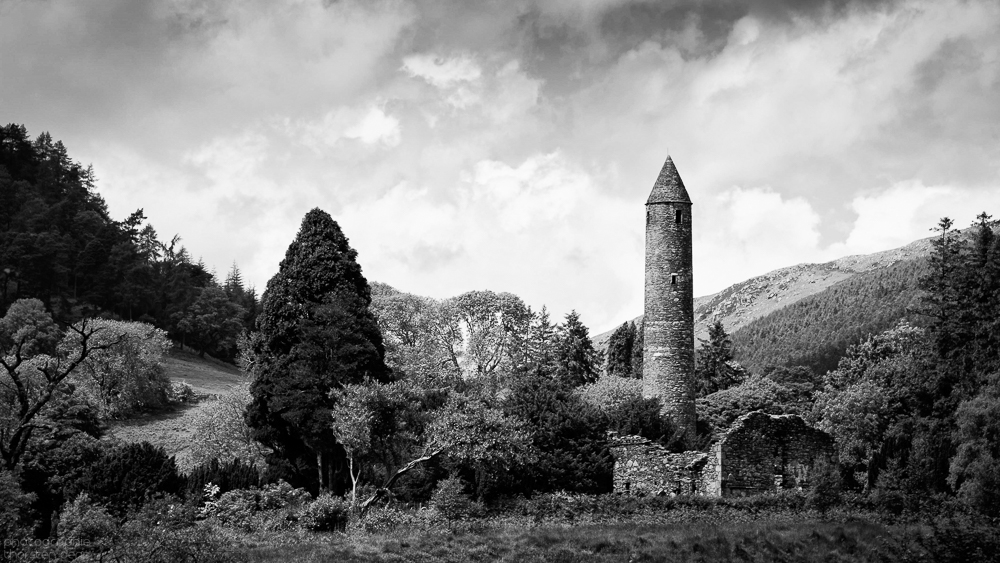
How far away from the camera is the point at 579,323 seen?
6994 centimetres

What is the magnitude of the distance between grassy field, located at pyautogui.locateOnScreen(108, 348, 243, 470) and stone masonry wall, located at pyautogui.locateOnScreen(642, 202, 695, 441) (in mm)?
21906

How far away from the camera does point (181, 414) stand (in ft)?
208

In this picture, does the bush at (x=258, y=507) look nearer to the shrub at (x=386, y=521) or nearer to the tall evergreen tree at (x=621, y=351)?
the shrub at (x=386, y=521)

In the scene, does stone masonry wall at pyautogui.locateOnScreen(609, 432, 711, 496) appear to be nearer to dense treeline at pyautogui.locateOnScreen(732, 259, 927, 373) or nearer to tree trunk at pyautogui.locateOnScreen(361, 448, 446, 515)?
tree trunk at pyautogui.locateOnScreen(361, 448, 446, 515)

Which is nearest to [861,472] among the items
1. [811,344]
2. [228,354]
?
[228,354]

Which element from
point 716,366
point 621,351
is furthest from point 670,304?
point 716,366

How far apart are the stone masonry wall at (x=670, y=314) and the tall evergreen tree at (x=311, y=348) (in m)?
14.2

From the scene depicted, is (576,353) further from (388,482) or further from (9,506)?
(9,506)

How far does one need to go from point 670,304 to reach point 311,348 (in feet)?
60.6

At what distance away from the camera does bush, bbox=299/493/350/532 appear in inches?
974

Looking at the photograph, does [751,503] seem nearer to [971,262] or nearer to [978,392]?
[978,392]

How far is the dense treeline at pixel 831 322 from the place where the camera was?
118m

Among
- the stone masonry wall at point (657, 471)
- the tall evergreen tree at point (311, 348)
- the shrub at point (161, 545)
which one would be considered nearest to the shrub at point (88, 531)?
the shrub at point (161, 545)

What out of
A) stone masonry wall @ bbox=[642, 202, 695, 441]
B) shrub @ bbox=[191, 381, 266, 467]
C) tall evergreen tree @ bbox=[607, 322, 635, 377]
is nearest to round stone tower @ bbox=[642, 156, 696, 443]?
stone masonry wall @ bbox=[642, 202, 695, 441]
